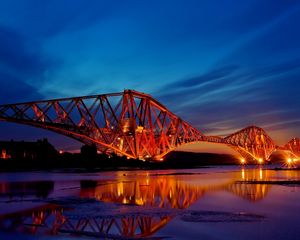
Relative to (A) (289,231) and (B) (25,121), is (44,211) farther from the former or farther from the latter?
(B) (25,121)

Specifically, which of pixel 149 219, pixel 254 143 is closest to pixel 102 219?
pixel 149 219

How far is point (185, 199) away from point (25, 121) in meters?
55.0

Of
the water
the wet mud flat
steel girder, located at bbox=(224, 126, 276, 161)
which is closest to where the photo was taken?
the water

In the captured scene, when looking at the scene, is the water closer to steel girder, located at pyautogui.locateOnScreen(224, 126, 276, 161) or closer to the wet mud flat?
the wet mud flat

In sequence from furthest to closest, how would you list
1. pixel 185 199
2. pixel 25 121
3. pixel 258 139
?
pixel 258 139, pixel 25 121, pixel 185 199

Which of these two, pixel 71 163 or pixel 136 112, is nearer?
pixel 136 112

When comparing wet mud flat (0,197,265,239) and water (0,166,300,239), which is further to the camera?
wet mud flat (0,197,265,239)

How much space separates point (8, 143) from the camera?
11781 cm

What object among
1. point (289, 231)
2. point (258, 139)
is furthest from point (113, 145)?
point (258, 139)

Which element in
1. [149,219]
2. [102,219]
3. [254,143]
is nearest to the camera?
[102,219]

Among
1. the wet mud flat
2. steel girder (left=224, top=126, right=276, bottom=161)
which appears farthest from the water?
steel girder (left=224, top=126, right=276, bottom=161)

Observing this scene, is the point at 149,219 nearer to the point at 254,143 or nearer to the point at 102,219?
the point at 102,219

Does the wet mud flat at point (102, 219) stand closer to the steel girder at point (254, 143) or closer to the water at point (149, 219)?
the water at point (149, 219)

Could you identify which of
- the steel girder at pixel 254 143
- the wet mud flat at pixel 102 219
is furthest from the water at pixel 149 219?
the steel girder at pixel 254 143
